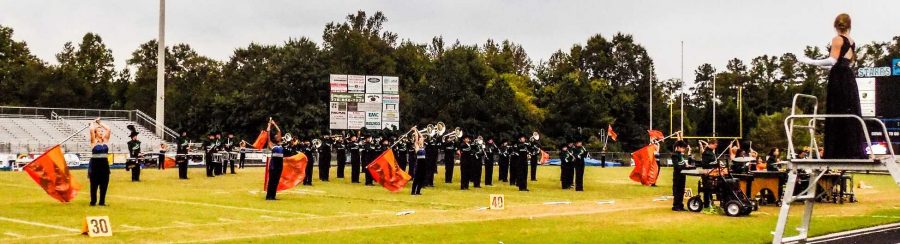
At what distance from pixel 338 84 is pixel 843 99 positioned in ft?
105

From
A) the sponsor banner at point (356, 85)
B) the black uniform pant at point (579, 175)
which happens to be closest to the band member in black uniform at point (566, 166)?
the black uniform pant at point (579, 175)

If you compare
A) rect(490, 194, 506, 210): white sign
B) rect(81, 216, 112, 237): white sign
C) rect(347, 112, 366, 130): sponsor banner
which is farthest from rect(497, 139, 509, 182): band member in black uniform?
rect(81, 216, 112, 237): white sign

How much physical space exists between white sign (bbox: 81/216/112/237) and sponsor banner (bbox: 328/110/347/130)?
2550cm

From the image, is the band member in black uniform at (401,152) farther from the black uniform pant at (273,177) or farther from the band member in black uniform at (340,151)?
the black uniform pant at (273,177)

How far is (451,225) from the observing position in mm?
17672

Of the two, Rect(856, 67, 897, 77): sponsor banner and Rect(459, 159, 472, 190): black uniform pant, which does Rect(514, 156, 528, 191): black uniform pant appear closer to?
Rect(459, 159, 472, 190): black uniform pant

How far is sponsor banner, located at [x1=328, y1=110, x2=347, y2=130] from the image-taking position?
133 ft

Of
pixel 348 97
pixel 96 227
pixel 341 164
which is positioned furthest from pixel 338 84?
pixel 96 227

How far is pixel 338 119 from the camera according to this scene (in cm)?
4078

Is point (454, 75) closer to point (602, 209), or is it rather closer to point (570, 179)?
point (570, 179)

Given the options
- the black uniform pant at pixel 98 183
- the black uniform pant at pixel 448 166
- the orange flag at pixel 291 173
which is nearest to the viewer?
the black uniform pant at pixel 98 183

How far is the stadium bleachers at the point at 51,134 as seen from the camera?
53.9 meters

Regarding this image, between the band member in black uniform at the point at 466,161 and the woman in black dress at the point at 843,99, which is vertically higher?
the woman in black dress at the point at 843,99

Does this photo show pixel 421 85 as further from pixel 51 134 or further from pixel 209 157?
pixel 209 157
